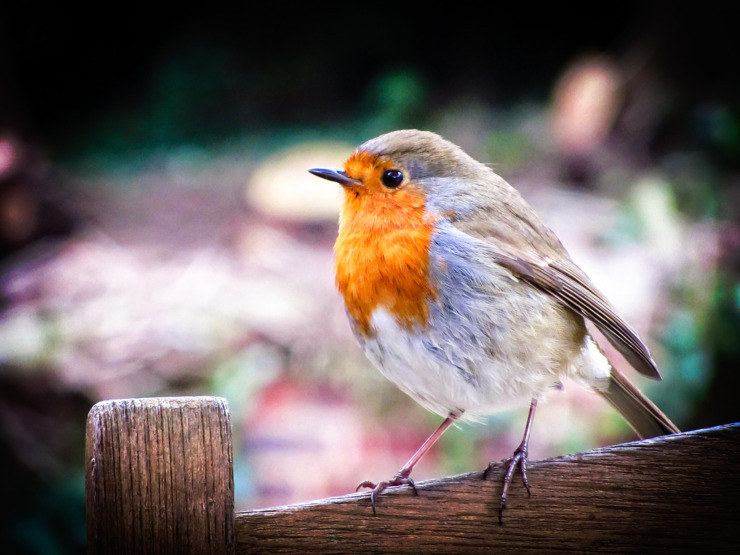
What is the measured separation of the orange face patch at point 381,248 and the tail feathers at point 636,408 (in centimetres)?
61

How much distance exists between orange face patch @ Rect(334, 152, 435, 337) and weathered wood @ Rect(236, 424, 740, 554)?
52 cm

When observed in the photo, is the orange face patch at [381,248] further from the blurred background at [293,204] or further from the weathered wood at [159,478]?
the blurred background at [293,204]

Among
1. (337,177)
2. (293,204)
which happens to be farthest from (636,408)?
(293,204)

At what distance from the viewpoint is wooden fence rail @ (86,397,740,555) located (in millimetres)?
1048

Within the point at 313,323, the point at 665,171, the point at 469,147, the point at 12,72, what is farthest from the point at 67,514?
the point at 665,171

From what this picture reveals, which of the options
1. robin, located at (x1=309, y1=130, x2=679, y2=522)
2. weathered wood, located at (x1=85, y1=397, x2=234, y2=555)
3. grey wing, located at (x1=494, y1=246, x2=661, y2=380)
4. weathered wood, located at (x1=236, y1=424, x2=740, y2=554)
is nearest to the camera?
weathered wood, located at (x1=85, y1=397, x2=234, y2=555)

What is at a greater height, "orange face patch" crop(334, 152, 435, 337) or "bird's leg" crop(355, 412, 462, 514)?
"orange face patch" crop(334, 152, 435, 337)

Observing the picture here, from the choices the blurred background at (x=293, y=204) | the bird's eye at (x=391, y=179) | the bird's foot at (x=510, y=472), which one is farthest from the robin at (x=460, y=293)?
the blurred background at (x=293, y=204)

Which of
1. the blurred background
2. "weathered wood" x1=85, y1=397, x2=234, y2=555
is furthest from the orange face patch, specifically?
the blurred background

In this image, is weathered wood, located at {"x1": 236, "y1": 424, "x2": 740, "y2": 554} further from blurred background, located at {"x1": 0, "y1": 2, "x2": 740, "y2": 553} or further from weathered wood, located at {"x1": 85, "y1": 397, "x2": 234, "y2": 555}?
blurred background, located at {"x1": 0, "y1": 2, "x2": 740, "y2": 553}

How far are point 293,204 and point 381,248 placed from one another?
183cm

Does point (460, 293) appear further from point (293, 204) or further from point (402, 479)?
point (293, 204)

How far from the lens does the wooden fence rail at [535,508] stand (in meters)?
1.05

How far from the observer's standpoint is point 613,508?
121 centimetres
